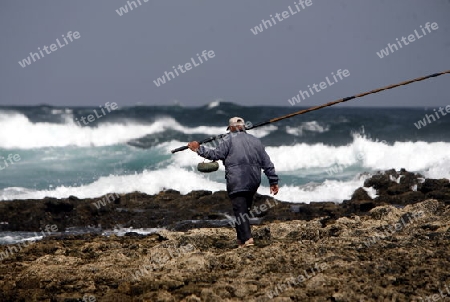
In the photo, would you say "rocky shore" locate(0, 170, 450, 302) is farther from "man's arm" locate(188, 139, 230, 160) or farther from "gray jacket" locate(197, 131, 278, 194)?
"man's arm" locate(188, 139, 230, 160)

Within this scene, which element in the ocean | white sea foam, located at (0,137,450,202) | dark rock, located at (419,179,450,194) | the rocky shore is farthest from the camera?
the ocean

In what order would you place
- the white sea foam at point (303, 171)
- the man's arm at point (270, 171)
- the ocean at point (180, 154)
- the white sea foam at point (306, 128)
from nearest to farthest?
the man's arm at point (270, 171) < the white sea foam at point (303, 171) < the ocean at point (180, 154) < the white sea foam at point (306, 128)

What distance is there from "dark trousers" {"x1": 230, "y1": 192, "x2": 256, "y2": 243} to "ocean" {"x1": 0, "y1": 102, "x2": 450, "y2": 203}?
36.6ft

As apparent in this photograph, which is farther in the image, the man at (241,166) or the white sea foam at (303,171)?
the white sea foam at (303,171)

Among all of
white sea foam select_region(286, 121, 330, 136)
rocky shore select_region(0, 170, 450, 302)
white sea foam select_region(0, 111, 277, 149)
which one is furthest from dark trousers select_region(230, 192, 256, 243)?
white sea foam select_region(286, 121, 330, 136)

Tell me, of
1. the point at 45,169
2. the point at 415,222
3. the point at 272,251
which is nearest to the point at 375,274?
the point at 272,251

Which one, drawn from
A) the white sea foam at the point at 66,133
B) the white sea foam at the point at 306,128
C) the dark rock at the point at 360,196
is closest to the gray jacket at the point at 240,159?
the dark rock at the point at 360,196

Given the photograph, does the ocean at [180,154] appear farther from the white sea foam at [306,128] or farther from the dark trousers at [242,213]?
the dark trousers at [242,213]

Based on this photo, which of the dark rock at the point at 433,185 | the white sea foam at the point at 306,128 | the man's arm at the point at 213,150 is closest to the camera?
the man's arm at the point at 213,150

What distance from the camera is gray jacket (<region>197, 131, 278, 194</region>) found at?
7.39 meters

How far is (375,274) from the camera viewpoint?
5.72 meters

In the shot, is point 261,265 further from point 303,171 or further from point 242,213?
point 303,171

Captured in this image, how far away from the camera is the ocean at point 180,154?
22344mm

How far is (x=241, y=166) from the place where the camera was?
24.3ft
